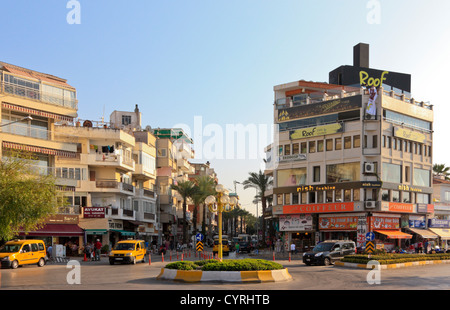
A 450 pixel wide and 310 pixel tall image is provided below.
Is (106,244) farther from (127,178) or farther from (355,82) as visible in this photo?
(355,82)

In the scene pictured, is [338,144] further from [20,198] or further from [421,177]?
[20,198]

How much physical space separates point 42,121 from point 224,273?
3316cm

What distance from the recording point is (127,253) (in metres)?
37.0

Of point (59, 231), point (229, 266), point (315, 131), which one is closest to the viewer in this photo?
point (229, 266)

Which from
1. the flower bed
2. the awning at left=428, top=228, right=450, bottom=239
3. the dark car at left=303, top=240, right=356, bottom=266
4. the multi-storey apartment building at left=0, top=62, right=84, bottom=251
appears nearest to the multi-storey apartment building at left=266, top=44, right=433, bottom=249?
the awning at left=428, top=228, right=450, bottom=239

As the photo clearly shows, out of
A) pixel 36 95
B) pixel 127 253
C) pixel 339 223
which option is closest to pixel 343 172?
pixel 339 223

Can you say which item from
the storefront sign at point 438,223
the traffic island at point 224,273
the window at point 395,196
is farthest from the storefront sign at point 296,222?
the traffic island at point 224,273

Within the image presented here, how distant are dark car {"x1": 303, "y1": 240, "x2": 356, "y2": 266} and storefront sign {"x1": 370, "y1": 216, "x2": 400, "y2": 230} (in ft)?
65.6

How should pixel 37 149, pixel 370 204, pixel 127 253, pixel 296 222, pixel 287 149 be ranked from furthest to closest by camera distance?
1. pixel 287 149
2. pixel 296 222
3. pixel 370 204
4. pixel 37 149
5. pixel 127 253

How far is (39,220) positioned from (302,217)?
34.3m

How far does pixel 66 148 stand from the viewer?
167 feet

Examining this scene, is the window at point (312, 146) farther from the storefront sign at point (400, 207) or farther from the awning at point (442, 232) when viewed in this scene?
the awning at point (442, 232)

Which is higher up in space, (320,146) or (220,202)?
(320,146)

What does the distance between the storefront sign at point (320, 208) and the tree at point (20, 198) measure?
32.0m
